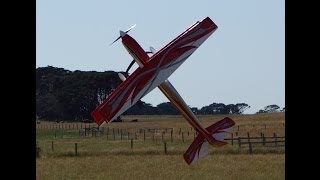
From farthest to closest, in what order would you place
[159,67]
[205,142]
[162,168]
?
[162,168] < [205,142] < [159,67]

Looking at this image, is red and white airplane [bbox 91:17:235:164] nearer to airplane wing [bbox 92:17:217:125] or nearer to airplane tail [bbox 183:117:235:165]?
airplane wing [bbox 92:17:217:125]

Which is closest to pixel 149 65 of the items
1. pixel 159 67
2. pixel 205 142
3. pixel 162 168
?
pixel 159 67

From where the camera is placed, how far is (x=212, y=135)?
7.71 m

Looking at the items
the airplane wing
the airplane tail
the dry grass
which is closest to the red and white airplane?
the airplane wing

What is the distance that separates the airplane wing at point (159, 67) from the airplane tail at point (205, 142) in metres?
1.07

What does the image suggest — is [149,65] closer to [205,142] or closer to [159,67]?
[159,67]

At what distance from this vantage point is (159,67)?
240 inches

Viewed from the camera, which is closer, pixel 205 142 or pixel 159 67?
pixel 159 67

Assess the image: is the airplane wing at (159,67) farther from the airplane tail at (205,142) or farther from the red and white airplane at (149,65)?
the airplane tail at (205,142)

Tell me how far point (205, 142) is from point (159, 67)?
1.67 m

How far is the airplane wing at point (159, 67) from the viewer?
238 inches
